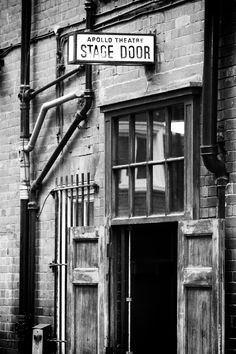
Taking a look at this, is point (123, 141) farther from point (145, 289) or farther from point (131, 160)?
point (145, 289)

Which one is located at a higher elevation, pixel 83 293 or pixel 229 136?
pixel 229 136

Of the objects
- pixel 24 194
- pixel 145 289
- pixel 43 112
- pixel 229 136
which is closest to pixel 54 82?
pixel 43 112

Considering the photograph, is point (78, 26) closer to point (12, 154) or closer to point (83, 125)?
point (83, 125)

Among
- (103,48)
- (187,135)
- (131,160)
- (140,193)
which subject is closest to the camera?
(187,135)

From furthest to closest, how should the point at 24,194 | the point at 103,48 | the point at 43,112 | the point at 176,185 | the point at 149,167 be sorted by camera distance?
the point at 24,194 → the point at 43,112 → the point at 149,167 → the point at 103,48 → the point at 176,185

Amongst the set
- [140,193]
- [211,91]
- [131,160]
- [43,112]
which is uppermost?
[43,112]

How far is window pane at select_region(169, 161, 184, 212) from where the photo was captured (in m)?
10.7

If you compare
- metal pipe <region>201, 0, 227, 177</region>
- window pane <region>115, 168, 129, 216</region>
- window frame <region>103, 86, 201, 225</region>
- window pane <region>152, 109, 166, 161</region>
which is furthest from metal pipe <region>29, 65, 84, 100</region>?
metal pipe <region>201, 0, 227, 177</region>

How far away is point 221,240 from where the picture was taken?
32.1ft

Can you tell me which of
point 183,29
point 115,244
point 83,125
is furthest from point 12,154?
point 183,29

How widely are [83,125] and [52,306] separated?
91.4 inches

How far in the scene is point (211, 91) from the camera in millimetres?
10094

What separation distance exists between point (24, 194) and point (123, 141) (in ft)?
7.49

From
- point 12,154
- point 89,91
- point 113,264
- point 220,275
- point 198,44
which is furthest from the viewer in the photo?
point 12,154
